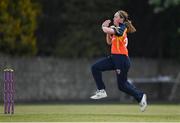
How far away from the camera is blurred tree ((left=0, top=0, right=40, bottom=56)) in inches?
1511

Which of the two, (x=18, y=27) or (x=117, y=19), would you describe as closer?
(x=117, y=19)

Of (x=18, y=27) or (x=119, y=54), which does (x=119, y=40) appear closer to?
(x=119, y=54)

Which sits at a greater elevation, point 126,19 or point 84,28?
point 84,28

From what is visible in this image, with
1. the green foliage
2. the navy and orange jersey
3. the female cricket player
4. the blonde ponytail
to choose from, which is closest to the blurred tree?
the green foliage

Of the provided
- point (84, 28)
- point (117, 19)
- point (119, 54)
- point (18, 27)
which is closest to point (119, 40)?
point (119, 54)

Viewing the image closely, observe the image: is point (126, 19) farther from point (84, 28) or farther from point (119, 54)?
point (84, 28)

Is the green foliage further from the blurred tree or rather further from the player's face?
the player's face

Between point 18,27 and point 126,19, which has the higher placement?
point 18,27

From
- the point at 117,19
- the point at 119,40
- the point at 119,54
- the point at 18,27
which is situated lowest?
the point at 119,54

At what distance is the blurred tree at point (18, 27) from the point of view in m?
38.4

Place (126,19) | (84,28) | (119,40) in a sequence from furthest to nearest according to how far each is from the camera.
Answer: (84,28) < (126,19) < (119,40)

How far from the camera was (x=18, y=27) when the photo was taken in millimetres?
38625

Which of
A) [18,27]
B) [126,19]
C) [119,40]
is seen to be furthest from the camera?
[18,27]

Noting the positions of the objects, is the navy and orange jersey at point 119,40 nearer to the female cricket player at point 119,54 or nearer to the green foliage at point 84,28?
the female cricket player at point 119,54
